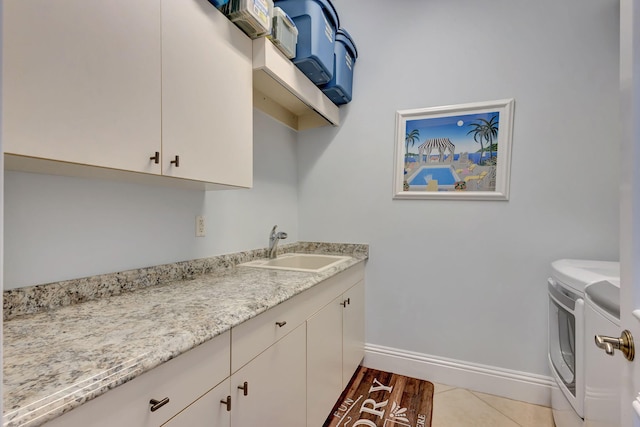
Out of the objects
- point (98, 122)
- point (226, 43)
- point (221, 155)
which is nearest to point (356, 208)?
point (221, 155)

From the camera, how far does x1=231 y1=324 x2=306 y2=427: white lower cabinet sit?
38.3 inches

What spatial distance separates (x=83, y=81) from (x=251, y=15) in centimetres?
77

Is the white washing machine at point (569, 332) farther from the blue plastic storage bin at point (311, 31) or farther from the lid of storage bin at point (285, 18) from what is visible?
the lid of storage bin at point (285, 18)

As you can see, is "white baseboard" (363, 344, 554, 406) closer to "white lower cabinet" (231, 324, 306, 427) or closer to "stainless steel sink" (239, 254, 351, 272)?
"stainless steel sink" (239, 254, 351, 272)

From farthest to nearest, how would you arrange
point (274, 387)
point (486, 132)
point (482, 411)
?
1. point (486, 132)
2. point (482, 411)
3. point (274, 387)

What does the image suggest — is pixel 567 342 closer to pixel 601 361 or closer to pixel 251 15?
pixel 601 361

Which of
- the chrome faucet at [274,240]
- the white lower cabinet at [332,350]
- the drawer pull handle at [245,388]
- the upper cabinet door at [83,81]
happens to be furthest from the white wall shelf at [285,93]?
the drawer pull handle at [245,388]

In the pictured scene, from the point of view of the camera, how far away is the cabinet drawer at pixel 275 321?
97cm

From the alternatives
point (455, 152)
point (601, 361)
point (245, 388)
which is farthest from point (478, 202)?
point (245, 388)

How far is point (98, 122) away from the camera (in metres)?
0.84

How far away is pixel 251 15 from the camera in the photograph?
1.28 m

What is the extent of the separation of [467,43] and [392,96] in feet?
1.90

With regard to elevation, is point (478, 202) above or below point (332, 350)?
above

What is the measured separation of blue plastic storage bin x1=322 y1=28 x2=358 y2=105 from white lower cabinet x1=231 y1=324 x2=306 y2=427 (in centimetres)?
157
